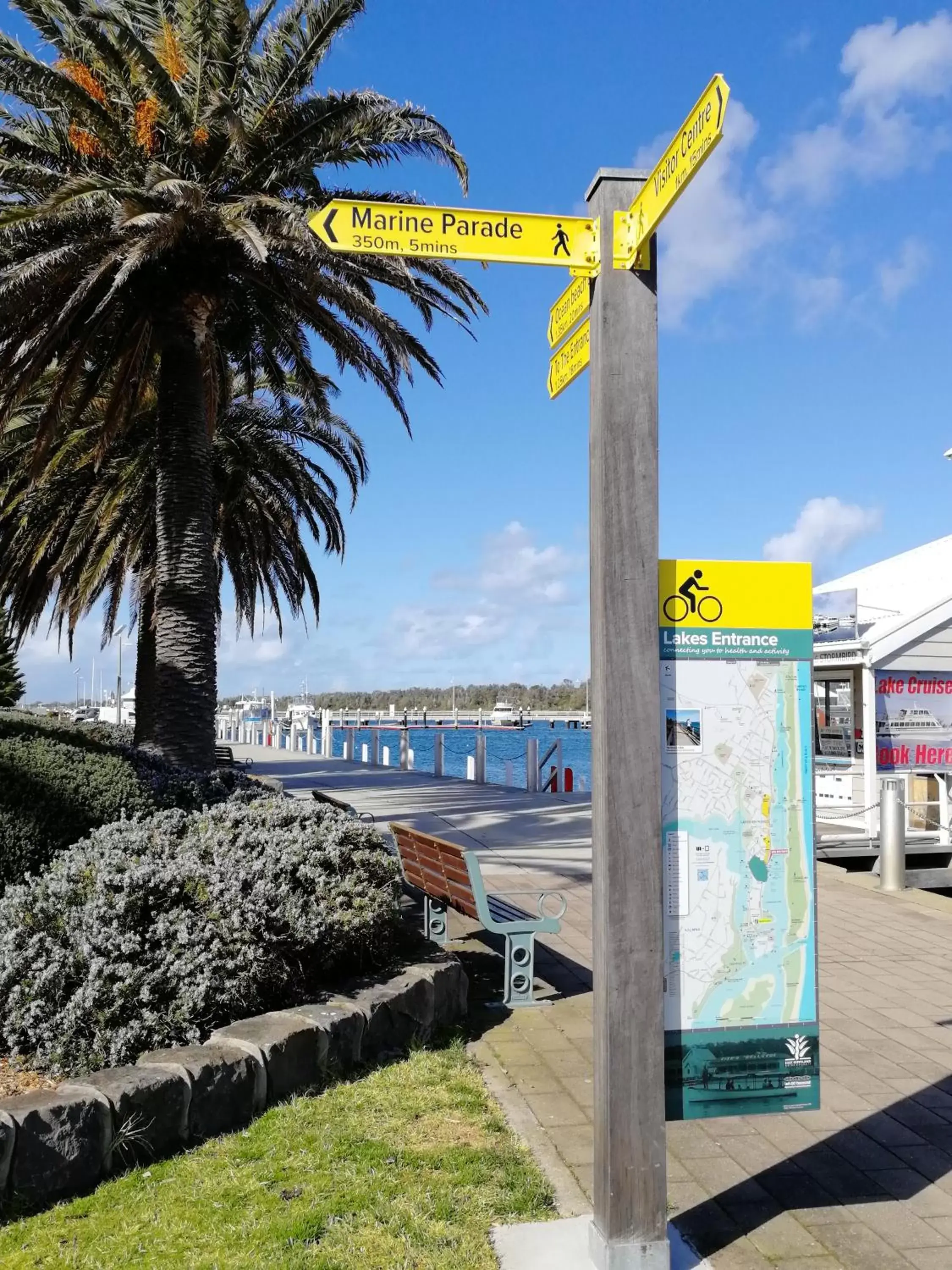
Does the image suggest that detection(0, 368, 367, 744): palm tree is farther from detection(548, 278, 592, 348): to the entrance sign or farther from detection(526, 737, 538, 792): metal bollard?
detection(548, 278, 592, 348): to the entrance sign

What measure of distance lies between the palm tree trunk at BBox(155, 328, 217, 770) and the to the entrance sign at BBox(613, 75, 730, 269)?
7770 millimetres

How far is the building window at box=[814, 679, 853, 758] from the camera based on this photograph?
13.9m

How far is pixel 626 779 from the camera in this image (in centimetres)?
346

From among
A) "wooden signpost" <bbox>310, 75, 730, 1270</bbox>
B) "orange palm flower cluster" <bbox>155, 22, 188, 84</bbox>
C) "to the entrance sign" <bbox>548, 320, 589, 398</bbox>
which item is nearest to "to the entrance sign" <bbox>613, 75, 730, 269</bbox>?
"wooden signpost" <bbox>310, 75, 730, 1270</bbox>

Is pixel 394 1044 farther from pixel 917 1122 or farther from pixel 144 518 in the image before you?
pixel 144 518

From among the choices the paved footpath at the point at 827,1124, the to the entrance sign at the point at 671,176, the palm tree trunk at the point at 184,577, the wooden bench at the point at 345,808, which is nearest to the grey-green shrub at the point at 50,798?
the wooden bench at the point at 345,808

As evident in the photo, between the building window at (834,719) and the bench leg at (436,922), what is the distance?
7379 millimetres

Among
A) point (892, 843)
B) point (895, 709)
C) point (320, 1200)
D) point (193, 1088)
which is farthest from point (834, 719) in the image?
point (320, 1200)

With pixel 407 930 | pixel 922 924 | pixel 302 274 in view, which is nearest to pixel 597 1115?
pixel 407 930

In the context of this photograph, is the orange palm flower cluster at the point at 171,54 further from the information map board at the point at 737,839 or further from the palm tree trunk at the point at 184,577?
the information map board at the point at 737,839

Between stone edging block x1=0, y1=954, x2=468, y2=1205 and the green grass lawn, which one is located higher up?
stone edging block x1=0, y1=954, x2=468, y2=1205

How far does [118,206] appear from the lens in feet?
32.2

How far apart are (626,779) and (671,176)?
1889mm

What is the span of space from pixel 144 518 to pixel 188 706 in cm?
820
